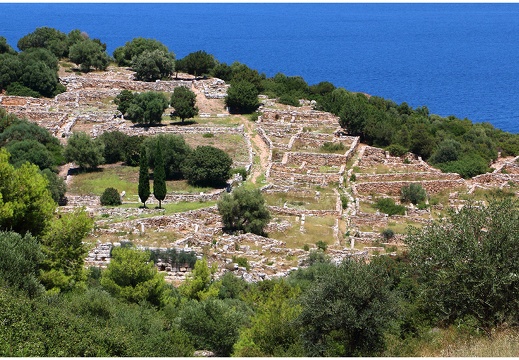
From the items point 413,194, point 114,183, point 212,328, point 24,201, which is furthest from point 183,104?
point 212,328

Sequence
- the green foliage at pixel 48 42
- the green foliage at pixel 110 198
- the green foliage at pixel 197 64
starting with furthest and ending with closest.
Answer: the green foliage at pixel 48 42
the green foliage at pixel 197 64
the green foliage at pixel 110 198

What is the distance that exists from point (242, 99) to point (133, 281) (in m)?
33.0

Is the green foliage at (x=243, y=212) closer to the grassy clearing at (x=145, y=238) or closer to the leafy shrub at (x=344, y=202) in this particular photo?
the grassy clearing at (x=145, y=238)

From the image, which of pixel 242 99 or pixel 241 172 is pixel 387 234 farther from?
pixel 242 99

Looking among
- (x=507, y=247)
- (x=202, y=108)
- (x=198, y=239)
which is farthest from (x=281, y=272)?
(x=202, y=108)

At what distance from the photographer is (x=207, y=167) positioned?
144ft

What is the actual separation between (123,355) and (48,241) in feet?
31.6

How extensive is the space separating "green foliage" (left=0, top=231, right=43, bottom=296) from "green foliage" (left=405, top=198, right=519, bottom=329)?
36.6 ft

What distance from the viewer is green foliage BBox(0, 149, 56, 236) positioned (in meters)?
28.1

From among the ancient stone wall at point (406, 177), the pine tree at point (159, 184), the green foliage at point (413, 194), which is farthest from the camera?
the ancient stone wall at point (406, 177)

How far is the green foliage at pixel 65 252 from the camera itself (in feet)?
85.3

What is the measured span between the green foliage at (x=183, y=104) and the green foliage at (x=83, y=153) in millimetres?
9350

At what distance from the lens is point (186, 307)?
955 inches

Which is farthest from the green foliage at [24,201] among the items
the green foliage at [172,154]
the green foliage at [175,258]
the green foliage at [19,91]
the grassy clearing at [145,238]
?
the green foliage at [19,91]
